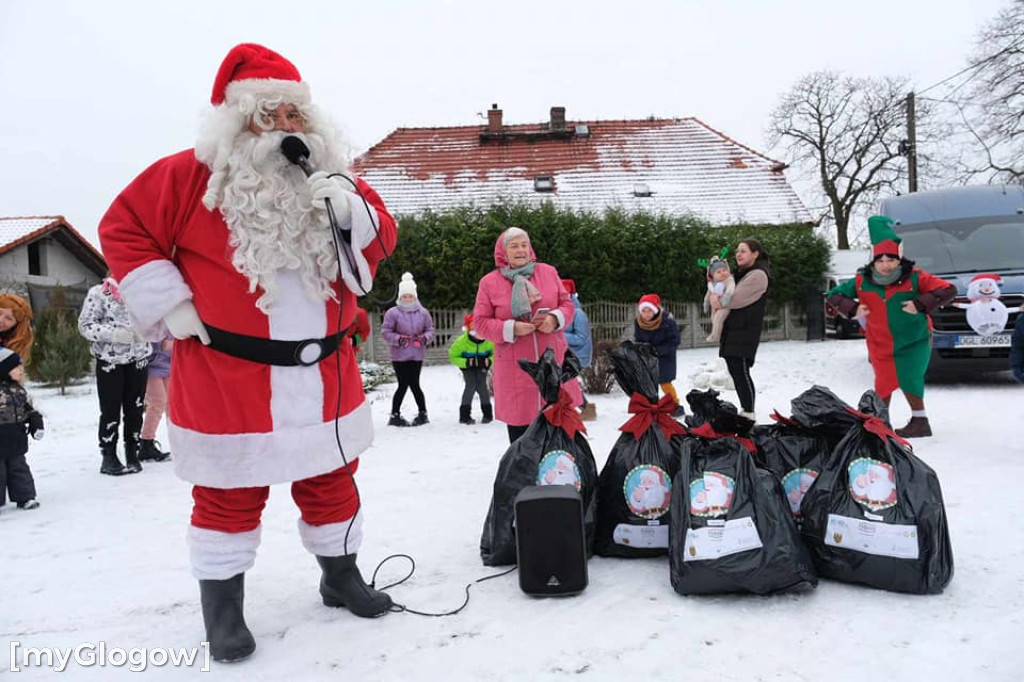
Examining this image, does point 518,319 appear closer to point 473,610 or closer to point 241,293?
point 473,610

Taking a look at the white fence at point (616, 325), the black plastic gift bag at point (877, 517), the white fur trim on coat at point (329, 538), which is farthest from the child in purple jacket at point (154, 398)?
the white fence at point (616, 325)

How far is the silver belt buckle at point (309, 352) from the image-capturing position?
8.71ft

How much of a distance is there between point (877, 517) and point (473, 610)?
1.71 m

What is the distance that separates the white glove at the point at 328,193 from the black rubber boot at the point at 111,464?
4714 millimetres

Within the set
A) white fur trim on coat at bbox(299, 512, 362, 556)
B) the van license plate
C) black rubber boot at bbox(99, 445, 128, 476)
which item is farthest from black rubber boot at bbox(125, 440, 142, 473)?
the van license plate

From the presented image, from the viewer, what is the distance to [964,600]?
2818 millimetres

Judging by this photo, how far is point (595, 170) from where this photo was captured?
70.7ft

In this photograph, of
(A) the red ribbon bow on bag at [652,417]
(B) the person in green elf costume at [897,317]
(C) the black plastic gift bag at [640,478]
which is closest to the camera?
(C) the black plastic gift bag at [640,478]

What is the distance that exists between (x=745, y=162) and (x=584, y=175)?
522 cm

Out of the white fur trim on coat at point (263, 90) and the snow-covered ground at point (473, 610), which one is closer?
the snow-covered ground at point (473, 610)

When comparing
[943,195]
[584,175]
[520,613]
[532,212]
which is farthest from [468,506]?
[584,175]

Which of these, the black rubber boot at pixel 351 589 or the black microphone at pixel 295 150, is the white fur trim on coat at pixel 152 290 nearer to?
the black microphone at pixel 295 150

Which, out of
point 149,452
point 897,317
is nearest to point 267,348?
point 149,452

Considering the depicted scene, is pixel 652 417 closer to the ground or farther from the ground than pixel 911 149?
closer to the ground
